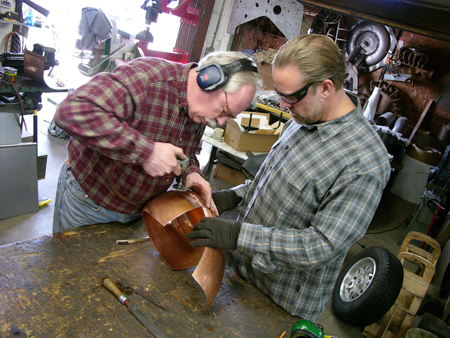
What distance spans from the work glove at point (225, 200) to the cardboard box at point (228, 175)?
3.04 m

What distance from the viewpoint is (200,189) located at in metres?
1.70

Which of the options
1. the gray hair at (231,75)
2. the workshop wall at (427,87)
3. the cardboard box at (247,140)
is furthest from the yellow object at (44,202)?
the workshop wall at (427,87)

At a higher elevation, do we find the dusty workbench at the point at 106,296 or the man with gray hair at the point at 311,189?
the man with gray hair at the point at 311,189

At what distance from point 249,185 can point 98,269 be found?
0.93 m

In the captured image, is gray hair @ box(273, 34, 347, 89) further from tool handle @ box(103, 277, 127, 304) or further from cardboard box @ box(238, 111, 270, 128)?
cardboard box @ box(238, 111, 270, 128)

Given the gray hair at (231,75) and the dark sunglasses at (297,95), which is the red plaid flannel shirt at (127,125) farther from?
the dark sunglasses at (297,95)

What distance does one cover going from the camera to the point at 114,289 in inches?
50.7

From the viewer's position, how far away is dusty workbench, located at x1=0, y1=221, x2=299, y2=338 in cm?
113

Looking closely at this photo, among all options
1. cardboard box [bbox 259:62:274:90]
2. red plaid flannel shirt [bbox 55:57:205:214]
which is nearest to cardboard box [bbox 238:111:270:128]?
cardboard box [bbox 259:62:274:90]

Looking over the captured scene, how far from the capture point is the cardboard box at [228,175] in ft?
16.2

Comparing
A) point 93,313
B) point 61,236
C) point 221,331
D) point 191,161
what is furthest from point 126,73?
point 221,331

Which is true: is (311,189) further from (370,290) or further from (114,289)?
(370,290)

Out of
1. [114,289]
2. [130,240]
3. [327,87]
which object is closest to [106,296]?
[114,289]

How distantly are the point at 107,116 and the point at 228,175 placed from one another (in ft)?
12.6
